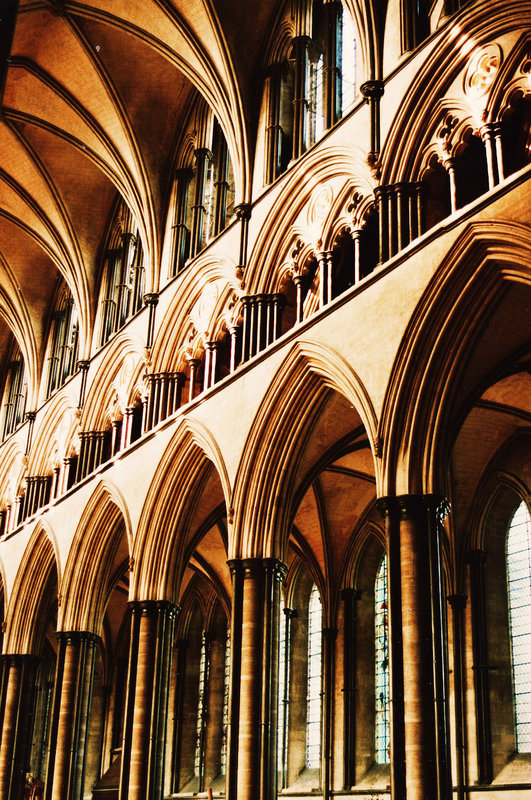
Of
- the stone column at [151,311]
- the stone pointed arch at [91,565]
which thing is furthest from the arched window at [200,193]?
the stone pointed arch at [91,565]

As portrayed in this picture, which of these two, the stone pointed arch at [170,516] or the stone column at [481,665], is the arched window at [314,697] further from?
the stone column at [481,665]

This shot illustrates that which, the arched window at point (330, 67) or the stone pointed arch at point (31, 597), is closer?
the arched window at point (330, 67)

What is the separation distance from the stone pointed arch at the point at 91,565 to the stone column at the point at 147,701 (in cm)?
261

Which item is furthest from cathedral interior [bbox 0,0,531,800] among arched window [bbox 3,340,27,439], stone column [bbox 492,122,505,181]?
arched window [bbox 3,340,27,439]

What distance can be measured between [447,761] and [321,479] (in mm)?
8032

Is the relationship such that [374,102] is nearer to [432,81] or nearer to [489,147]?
[432,81]

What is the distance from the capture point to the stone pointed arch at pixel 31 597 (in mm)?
20531

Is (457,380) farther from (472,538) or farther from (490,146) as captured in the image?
(472,538)

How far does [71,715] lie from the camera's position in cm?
1727

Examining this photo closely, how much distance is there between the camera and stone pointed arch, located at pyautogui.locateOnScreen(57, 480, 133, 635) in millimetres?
17922

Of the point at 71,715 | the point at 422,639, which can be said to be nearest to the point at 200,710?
the point at 71,715

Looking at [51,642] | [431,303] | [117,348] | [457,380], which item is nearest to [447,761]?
[457,380]

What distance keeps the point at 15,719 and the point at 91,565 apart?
4038 millimetres

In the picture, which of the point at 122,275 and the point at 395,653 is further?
the point at 122,275
